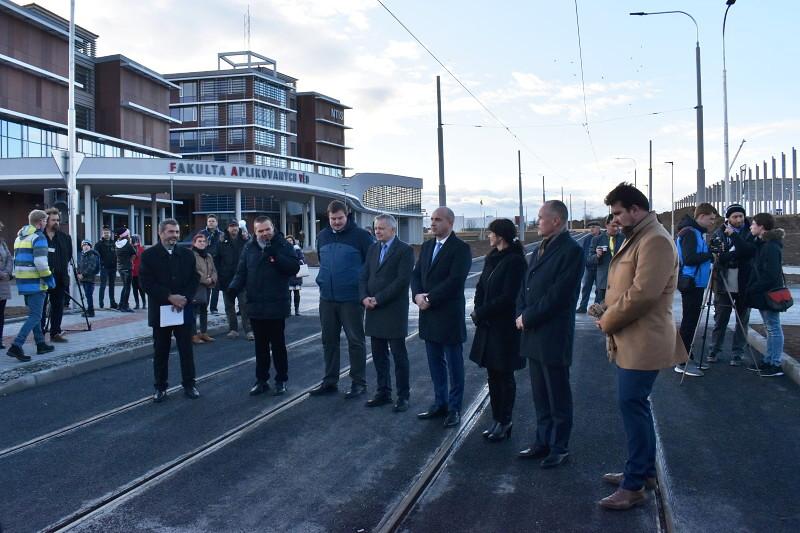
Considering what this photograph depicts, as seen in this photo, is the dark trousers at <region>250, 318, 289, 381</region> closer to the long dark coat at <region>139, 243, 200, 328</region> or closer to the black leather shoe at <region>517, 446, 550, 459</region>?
the long dark coat at <region>139, 243, 200, 328</region>

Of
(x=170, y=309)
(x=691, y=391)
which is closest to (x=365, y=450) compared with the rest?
(x=170, y=309)

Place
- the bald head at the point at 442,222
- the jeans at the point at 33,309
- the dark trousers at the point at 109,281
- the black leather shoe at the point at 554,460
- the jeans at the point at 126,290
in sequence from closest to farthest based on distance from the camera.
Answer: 1. the black leather shoe at the point at 554,460
2. the bald head at the point at 442,222
3. the jeans at the point at 33,309
4. the jeans at the point at 126,290
5. the dark trousers at the point at 109,281

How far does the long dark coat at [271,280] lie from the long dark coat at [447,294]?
1802 mm

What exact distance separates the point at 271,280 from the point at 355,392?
5.00ft

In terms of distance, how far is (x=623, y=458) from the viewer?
4.92 metres

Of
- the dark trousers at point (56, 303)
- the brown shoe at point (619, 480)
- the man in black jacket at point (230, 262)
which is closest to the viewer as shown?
the brown shoe at point (619, 480)

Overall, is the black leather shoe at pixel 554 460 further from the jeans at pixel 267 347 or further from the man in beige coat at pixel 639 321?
the jeans at pixel 267 347

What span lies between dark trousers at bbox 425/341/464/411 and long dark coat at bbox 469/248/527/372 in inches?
18.4

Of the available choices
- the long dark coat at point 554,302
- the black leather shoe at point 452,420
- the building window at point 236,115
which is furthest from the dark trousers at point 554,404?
the building window at point 236,115

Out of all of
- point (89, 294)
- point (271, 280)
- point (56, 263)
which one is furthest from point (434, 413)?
point (89, 294)

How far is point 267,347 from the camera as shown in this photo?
726 cm

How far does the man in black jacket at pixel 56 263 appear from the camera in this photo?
9867mm

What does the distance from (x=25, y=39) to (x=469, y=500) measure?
48.0m

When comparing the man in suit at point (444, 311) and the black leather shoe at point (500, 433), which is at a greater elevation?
the man in suit at point (444, 311)
